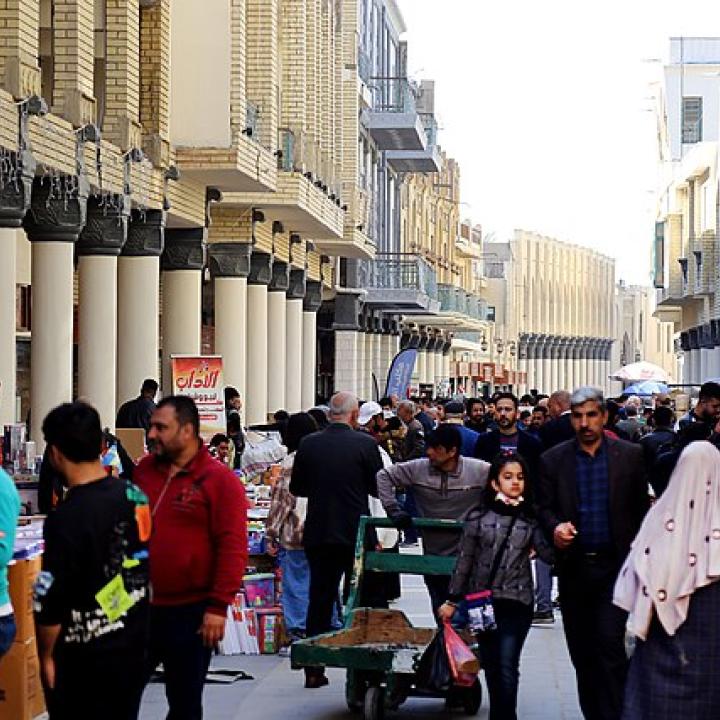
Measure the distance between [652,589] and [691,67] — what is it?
88.0 meters

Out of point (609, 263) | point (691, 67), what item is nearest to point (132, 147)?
point (691, 67)

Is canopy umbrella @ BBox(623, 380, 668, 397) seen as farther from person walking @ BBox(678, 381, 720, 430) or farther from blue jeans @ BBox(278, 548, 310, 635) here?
blue jeans @ BBox(278, 548, 310, 635)

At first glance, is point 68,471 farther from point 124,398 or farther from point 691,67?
point 691,67

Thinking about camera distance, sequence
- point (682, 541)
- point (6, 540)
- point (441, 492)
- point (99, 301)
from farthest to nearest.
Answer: point (99, 301) → point (441, 492) → point (682, 541) → point (6, 540)

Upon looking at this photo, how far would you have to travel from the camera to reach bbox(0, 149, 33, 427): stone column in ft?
60.8

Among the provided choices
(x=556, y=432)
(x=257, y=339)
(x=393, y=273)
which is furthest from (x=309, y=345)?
(x=556, y=432)

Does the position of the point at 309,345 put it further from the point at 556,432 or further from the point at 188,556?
the point at 188,556

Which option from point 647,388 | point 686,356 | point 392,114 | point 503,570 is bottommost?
point 503,570

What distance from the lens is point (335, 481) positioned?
1327 cm

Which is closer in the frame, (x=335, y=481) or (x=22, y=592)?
(x=22, y=592)

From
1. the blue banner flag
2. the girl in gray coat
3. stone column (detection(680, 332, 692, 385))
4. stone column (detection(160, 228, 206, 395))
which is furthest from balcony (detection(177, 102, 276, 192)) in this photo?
stone column (detection(680, 332, 692, 385))

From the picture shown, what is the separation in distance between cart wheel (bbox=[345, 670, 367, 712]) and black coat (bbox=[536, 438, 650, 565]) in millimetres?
2082

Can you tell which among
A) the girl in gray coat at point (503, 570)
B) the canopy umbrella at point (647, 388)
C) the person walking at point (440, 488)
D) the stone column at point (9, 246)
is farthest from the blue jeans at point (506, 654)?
the canopy umbrella at point (647, 388)

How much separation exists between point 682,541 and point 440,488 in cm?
468
